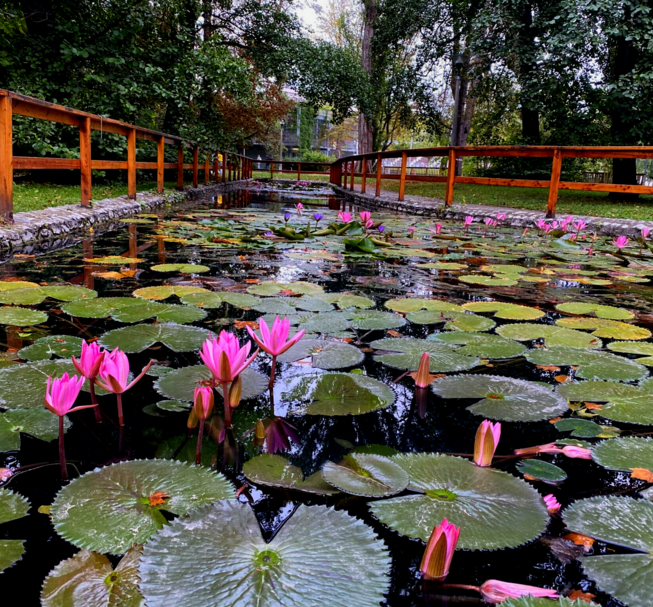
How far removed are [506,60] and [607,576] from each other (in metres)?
11.9

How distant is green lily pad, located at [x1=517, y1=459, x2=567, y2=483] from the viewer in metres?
0.84

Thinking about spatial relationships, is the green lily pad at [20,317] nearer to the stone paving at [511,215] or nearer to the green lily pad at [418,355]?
the green lily pad at [418,355]

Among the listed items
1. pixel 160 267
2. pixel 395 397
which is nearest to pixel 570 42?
pixel 160 267

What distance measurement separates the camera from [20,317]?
1.49 m

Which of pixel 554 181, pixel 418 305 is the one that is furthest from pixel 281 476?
pixel 554 181

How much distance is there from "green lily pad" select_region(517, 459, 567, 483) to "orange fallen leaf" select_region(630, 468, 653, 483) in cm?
11

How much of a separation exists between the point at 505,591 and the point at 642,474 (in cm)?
44

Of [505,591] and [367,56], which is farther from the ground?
[367,56]

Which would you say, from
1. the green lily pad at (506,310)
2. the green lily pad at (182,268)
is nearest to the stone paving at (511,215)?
the green lily pad at (506,310)

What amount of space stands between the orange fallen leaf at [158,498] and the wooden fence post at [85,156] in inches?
161

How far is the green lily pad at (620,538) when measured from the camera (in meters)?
0.57

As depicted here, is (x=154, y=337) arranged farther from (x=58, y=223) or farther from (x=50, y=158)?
(x=50, y=158)

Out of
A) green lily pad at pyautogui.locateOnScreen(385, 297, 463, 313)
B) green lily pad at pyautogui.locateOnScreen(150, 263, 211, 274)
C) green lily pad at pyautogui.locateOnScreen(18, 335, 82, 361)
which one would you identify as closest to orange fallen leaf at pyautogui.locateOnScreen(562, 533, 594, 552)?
green lily pad at pyautogui.locateOnScreen(18, 335, 82, 361)

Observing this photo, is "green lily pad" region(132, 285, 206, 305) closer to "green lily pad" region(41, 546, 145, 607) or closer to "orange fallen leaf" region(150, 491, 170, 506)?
"orange fallen leaf" region(150, 491, 170, 506)
